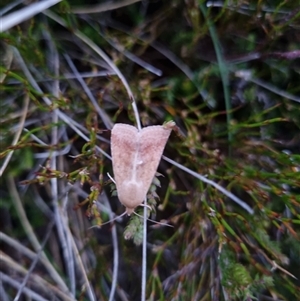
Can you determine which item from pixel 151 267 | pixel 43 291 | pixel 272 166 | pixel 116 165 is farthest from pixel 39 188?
pixel 272 166

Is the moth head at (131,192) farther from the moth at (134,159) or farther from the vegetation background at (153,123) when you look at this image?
the vegetation background at (153,123)

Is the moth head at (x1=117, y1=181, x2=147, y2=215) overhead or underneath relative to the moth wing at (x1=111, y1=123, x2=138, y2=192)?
underneath

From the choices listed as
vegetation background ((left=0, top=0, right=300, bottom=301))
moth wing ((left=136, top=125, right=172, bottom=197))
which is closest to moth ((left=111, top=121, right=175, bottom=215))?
moth wing ((left=136, top=125, right=172, bottom=197))

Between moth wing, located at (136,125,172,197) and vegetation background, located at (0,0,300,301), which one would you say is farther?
vegetation background, located at (0,0,300,301)

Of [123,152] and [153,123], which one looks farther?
[153,123]

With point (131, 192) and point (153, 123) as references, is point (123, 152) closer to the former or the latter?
point (131, 192)

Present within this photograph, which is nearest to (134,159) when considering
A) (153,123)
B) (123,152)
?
(123,152)

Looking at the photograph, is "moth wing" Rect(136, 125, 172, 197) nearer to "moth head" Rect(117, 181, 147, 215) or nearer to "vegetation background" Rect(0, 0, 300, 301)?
"moth head" Rect(117, 181, 147, 215)
